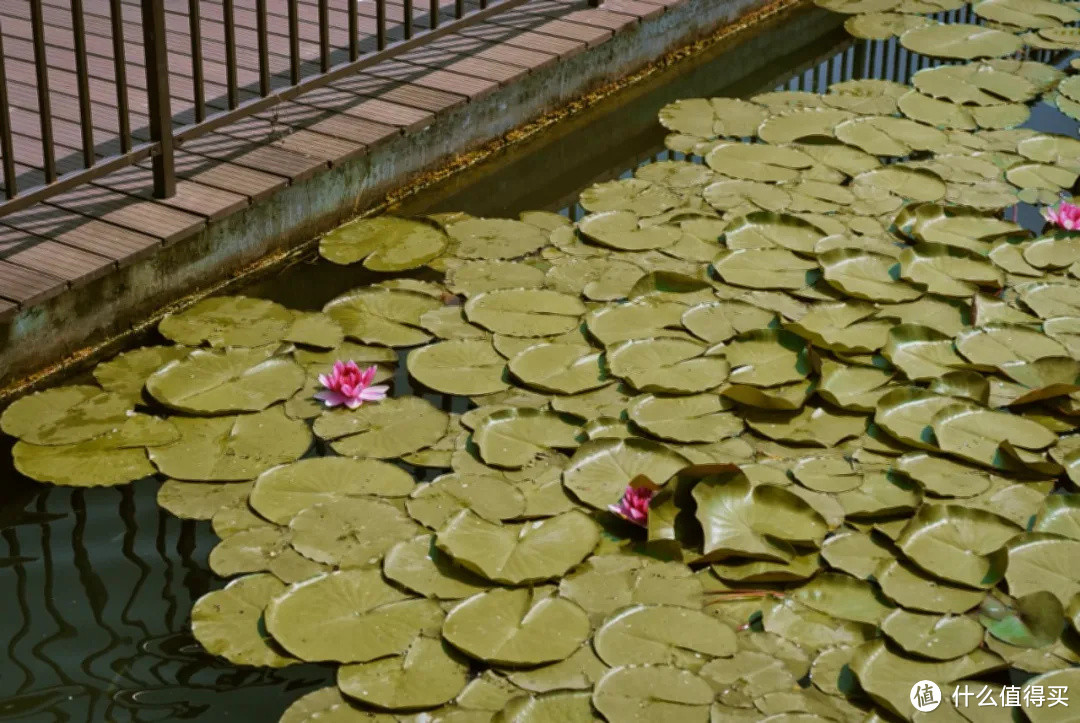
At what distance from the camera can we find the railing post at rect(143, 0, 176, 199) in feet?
12.3

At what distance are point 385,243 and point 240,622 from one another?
5.43ft

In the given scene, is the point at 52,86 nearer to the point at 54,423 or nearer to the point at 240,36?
the point at 240,36

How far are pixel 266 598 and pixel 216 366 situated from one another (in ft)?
2.90

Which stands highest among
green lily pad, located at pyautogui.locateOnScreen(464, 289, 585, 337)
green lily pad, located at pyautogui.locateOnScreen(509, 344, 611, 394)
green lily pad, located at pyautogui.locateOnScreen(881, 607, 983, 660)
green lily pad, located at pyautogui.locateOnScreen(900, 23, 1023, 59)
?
green lily pad, located at pyautogui.locateOnScreen(900, 23, 1023, 59)

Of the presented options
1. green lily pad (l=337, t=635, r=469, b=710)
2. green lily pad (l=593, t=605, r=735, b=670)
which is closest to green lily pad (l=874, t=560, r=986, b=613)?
green lily pad (l=593, t=605, r=735, b=670)

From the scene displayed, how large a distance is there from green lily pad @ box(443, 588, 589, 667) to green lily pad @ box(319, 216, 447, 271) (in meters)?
1.49

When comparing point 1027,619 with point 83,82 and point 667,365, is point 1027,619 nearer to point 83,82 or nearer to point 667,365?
point 667,365

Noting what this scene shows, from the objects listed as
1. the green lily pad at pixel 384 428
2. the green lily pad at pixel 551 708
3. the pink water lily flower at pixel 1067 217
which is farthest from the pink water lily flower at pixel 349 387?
the pink water lily flower at pixel 1067 217

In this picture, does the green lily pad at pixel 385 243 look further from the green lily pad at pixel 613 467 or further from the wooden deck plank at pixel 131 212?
the green lily pad at pixel 613 467

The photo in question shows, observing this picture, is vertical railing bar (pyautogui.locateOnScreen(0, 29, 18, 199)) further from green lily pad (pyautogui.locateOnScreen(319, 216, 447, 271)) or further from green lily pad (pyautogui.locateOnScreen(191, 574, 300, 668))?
green lily pad (pyautogui.locateOnScreen(191, 574, 300, 668))

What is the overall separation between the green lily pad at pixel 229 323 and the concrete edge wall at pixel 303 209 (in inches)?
3.8

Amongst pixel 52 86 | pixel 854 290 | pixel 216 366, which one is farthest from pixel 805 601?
pixel 52 86

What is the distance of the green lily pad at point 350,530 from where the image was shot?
2.89m

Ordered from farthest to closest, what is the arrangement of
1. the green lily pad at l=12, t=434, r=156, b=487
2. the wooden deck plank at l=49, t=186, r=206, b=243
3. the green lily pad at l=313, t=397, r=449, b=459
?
the wooden deck plank at l=49, t=186, r=206, b=243 < the green lily pad at l=313, t=397, r=449, b=459 < the green lily pad at l=12, t=434, r=156, b=487
